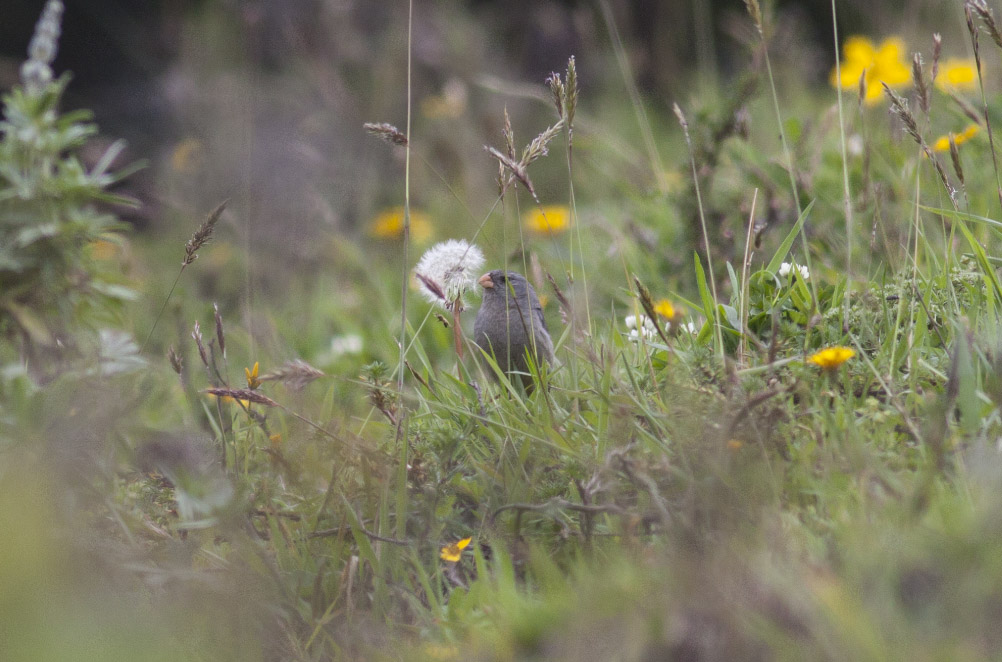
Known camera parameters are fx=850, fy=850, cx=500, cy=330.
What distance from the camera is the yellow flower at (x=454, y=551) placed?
5.86ft

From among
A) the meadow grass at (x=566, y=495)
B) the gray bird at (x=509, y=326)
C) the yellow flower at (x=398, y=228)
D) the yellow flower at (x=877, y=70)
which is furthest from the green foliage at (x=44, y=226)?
the yellow flower at (x=877, y=70)

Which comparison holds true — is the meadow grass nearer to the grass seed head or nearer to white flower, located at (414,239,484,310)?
A: the grass seed head

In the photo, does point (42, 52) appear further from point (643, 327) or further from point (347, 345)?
point (347, 345)

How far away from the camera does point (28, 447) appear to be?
67.7 inches

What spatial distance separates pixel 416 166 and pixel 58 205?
405cm

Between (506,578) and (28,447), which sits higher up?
(28,447)

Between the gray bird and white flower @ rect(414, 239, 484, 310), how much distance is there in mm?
263

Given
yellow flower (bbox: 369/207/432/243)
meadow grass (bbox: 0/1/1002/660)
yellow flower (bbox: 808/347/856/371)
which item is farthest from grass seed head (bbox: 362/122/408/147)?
yellow flower (bbox: 369/207/432/243)

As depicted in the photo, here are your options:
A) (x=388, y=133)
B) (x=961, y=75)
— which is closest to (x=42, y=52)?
(x=388, y=133)

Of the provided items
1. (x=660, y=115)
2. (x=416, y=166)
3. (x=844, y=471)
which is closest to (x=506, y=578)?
(x=844, y=471)

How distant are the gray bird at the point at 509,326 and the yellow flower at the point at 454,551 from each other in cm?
85

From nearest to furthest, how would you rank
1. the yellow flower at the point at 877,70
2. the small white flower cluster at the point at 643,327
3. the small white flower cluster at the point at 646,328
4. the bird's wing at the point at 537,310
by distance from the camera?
1. the small white flower cluster at the point at 646,328
2. the small white flower cluster at the point at 643,327
3. the bird's wing at the point at 537,310
4. the yellow flower at the point at 877,70

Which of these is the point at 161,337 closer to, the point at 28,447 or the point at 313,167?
the point at 313,167

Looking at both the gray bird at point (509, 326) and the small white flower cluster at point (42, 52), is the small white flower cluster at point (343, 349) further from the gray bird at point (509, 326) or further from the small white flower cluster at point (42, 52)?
the small white flower cluster at point (42, 52)
